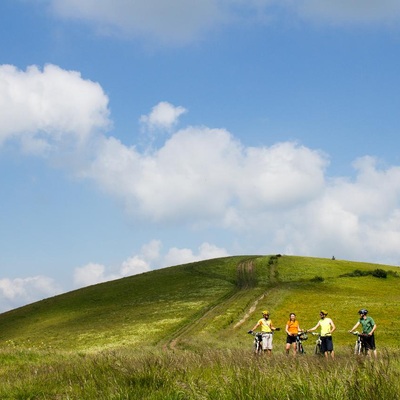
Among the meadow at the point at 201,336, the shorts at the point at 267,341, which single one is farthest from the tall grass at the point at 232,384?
the shorts at the point at 267,341

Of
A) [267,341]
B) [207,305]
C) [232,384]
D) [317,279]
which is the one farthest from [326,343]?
[317,279]

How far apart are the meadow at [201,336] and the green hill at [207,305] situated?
0.60 feet

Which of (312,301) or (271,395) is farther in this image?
(312,301)

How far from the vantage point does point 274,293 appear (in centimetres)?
7038

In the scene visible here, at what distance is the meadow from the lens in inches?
293

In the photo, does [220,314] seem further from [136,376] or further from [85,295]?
[136,376]

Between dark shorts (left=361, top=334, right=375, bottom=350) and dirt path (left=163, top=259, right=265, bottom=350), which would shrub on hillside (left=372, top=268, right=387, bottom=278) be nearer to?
dirt path (left=163, top=259, right=265, bottom=350)

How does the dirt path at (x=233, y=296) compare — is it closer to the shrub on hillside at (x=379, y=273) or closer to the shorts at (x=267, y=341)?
the shorts at (x=267, y=341)

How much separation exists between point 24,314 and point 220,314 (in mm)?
A: 41045

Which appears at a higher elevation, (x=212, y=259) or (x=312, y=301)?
(x=212, y=259)

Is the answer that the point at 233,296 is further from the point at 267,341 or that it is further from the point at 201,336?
the point at 267,341

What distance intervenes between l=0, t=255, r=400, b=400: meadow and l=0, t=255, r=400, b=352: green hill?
184 millimetres

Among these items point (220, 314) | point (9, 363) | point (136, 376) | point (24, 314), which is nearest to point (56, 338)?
point (220, 314)

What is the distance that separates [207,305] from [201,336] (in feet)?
61.6
